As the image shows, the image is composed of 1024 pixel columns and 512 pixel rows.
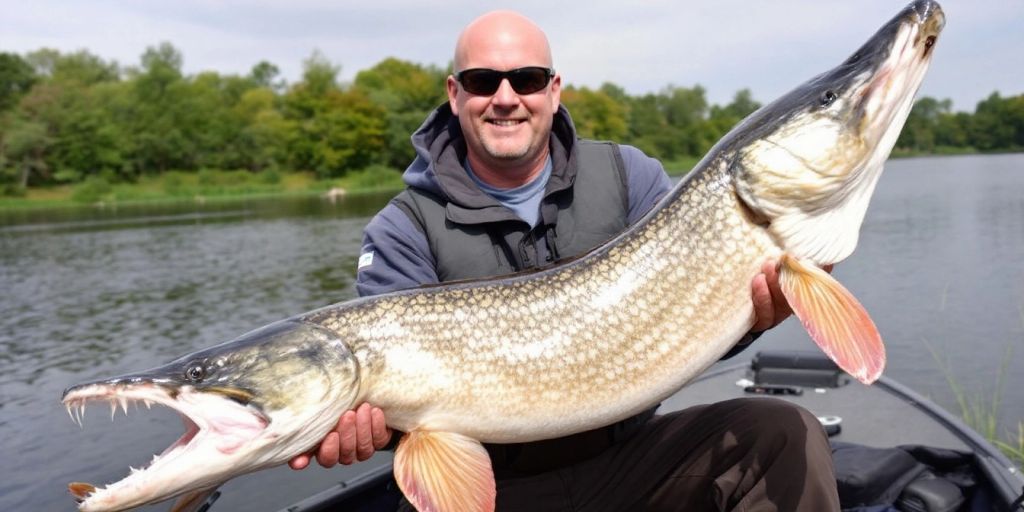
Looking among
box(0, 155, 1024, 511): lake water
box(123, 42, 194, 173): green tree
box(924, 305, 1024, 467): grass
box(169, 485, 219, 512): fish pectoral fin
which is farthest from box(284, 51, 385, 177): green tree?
box(169, 485, 219, 512): fish pectoral fin

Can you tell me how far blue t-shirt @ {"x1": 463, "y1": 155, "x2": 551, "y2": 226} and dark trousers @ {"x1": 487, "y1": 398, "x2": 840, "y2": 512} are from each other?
110 cm

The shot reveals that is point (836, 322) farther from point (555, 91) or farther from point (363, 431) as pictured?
point (555, 91)

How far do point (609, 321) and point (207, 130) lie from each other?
68.0m

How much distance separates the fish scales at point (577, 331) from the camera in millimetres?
2701

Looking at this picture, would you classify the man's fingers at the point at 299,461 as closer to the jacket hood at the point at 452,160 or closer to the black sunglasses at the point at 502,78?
the jacket hood at the point at 452,160

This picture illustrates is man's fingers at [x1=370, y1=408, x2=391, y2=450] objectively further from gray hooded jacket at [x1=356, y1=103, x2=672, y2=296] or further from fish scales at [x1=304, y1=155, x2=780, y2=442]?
gray hooded jacket at [x1=356, y1=103, x2=672, y2=296]

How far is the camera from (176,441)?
7.93ft

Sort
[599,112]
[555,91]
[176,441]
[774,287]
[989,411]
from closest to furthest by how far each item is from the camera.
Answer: [176,441] < [774,287] < [555,91] < [989,411] < [599,112]

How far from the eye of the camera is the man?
301 centimetres

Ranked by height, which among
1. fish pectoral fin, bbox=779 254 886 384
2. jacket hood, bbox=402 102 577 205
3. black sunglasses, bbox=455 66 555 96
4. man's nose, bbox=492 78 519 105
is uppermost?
black sunglasses, bbox=455 66 555 96

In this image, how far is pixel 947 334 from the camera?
11.2 metres

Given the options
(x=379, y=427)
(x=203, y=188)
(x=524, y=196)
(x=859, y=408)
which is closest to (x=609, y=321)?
(x=379, y=427)

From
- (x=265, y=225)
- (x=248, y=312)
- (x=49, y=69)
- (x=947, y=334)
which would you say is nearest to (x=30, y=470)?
(x=248, y=312)

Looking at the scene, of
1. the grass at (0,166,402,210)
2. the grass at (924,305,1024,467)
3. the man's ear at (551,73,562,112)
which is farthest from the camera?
the grass at (0,166,402,210)
